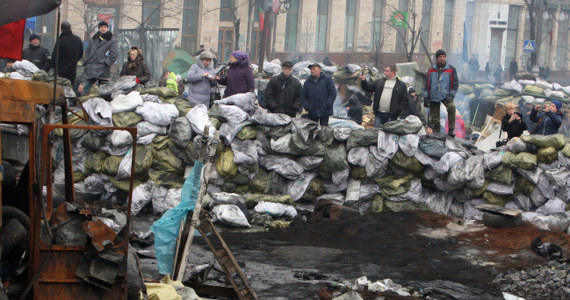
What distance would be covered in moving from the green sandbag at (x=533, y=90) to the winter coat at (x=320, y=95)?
1290cm

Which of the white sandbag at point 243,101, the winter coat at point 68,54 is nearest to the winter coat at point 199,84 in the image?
the white sandbag at point 243,101

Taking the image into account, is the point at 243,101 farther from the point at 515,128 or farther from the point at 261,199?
the point at 515,128

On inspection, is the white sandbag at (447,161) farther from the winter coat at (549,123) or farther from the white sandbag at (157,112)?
the white sandbag at (157,112)

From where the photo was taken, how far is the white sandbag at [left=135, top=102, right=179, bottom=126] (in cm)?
1030

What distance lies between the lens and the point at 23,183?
4.69 metres

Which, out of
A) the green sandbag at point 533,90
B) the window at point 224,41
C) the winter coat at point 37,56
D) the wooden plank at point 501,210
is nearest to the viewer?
the wooden plank at point 501,210

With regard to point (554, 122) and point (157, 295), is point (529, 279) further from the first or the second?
point (554, 122)

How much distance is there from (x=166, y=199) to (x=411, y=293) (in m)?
4.02

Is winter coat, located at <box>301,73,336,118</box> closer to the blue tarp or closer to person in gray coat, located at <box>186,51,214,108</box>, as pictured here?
person in gray coat, located at <box>186,51,214,108</box>

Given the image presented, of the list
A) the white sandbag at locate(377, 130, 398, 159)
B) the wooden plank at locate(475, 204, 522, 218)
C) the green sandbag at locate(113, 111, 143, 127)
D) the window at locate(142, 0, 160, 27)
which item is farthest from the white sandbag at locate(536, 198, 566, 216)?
the window at locate(142, 0, 160, 27)

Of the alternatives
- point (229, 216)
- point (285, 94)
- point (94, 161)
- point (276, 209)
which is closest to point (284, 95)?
point (285, 94)

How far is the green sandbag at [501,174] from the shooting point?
9.79 meters

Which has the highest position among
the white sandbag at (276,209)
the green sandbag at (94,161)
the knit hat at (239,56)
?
the knit hat at (239,56)

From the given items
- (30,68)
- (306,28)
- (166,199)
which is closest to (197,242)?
(166,199)
